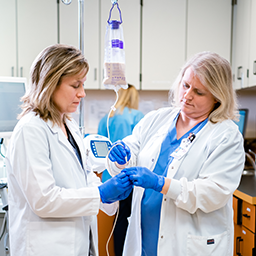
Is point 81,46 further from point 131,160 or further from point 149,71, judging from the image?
point 149,71

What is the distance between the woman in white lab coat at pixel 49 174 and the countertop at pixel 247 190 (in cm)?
106

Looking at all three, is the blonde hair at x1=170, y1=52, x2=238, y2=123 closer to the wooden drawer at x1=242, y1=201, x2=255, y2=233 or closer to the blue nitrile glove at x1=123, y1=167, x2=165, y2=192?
the blue nitrile glove at x1=123, y1=167, x2=165, y2=192

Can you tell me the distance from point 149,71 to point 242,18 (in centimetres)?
100

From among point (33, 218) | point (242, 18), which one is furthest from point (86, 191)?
point (242, 18)

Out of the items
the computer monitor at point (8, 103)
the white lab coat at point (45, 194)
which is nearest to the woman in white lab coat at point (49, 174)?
the white lab coat at point (45, 194)

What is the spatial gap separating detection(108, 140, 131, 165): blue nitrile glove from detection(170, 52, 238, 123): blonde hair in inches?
15.8

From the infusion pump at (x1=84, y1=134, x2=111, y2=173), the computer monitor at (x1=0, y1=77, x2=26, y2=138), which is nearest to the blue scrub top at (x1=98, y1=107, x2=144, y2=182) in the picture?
the infusion pump at (x1=84, y1=134, x2=111, y2=173)

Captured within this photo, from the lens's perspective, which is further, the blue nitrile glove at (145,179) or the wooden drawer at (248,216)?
the wooden drawer at (248,216)

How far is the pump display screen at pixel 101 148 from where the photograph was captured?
1.47 meters

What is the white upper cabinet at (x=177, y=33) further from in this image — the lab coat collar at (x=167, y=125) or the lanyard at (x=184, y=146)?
the lanyard at (x=184, y=146)

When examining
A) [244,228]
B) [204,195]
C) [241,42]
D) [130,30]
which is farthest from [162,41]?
[204,195]

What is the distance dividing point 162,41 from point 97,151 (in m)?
1.76

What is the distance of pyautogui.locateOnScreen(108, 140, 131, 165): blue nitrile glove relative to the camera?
122cm

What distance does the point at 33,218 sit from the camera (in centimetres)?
92
